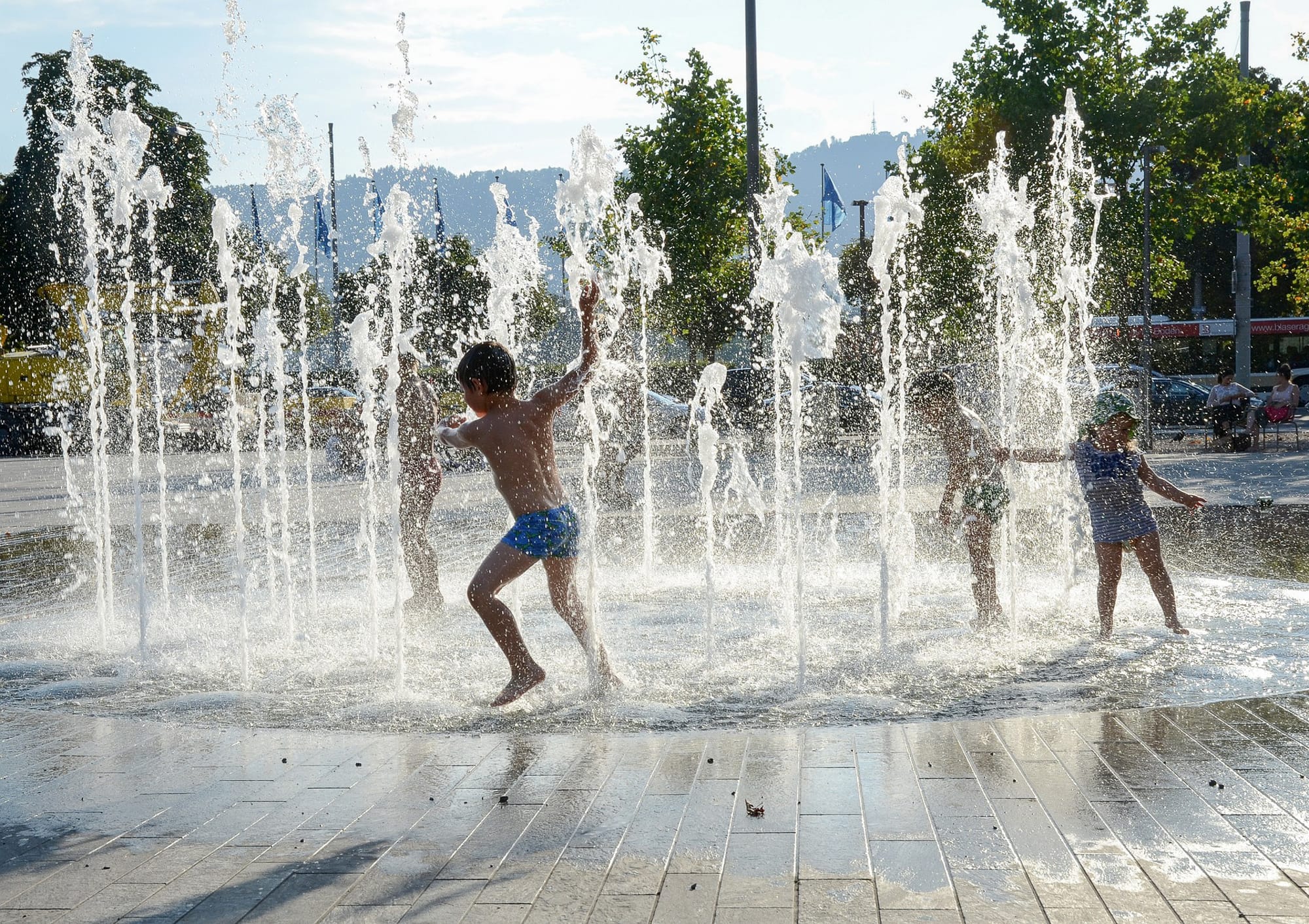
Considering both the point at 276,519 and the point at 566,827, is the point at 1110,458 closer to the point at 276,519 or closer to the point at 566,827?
the point at 566,827

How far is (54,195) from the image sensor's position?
37812 mm

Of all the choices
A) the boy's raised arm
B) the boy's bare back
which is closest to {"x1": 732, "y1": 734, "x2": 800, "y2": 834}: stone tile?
the boy's bare back

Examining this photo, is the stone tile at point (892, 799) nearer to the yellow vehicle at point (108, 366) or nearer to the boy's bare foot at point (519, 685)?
the boy's bare foot at point (519, 685)

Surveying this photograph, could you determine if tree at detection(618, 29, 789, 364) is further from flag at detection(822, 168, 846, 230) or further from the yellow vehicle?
the yellow vehicle

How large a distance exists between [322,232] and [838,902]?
139 ft

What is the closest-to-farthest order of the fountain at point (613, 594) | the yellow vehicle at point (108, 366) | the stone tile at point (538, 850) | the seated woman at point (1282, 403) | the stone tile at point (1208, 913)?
the stone tile at point (1208, 913), the stone tile at point (538, 850), the fountain at point (613, 594), the seated woman at point (1282, 403), the yellow vehicle at point (108, 366)

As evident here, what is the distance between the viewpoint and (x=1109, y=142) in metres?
24.9

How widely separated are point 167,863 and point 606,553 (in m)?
7.30

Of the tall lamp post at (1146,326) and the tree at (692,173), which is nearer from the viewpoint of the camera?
the tall lamp post at (1146,326)

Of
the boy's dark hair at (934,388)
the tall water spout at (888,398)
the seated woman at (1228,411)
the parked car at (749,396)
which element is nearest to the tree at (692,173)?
the parked car at (749,396)

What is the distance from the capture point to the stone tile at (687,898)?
3055mm

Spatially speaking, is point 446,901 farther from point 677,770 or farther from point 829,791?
point 829,791

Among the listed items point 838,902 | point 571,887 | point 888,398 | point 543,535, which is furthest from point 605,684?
point 888,398

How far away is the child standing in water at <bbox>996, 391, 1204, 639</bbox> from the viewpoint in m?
6.45
